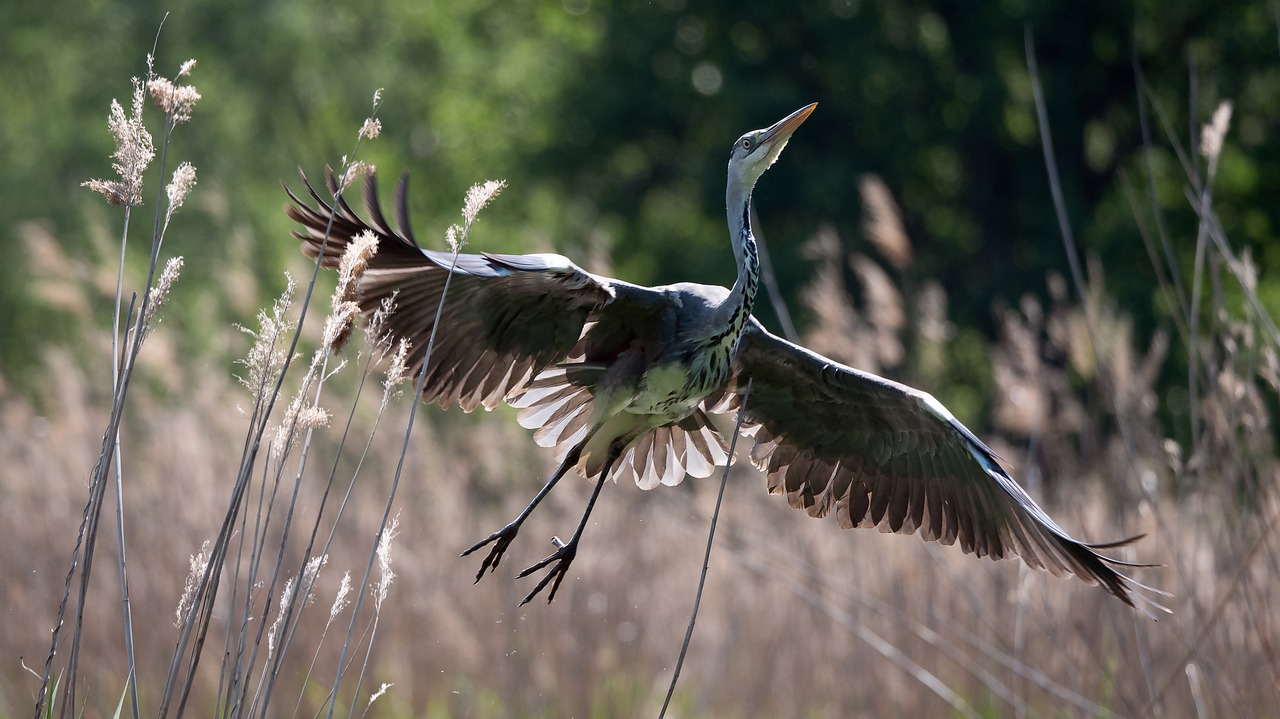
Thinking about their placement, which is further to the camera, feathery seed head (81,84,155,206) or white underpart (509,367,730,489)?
white underpart (509,367,730,489)

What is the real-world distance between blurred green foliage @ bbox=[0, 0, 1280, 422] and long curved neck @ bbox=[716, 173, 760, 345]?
10.9 meters

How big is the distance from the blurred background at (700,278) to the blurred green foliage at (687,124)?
0.19 ft

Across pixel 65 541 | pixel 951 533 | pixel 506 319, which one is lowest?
pixel 951 533

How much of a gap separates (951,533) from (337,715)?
12.7 feet

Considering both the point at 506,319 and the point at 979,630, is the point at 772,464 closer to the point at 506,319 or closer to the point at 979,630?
the point at 506,319

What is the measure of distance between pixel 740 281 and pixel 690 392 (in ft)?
1.19

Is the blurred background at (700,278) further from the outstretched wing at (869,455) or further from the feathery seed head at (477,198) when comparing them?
the feathery seed head at (477,198)

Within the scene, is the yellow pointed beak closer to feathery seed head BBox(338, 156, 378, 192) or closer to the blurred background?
the blurred background

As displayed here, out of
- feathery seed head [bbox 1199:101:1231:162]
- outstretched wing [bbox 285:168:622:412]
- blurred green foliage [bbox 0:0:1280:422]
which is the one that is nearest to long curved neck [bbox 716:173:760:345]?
outstretched wing [bbox 285:168:622:412]

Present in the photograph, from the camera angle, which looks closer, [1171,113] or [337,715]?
[337,715]

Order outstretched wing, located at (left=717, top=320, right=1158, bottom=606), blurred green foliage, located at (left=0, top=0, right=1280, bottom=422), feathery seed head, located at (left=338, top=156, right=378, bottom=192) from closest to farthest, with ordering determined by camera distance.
→ feathery seed head, located at (left=338, top=156, right=378, bottom=192)
outstretched wing, located at (left=717, top=320, right=1158, bottom=606)
blurred green foliage, located at (left=0, top=0, right=1280, bottom=422)

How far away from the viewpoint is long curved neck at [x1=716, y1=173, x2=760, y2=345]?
366 centimetres

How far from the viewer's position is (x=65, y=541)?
22.7ft

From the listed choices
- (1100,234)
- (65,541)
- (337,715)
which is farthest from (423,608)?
(1100,234)
